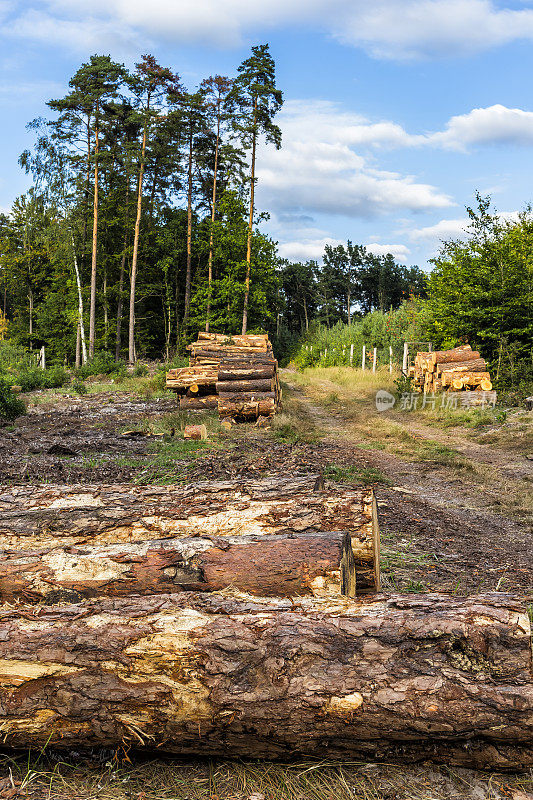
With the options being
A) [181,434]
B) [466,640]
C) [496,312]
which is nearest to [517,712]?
[466,640]

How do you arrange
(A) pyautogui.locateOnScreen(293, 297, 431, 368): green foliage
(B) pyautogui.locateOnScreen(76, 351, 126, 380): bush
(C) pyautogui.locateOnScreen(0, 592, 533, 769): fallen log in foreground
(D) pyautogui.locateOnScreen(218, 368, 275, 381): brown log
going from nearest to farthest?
(C) pyautogui.locateOnScreen(0, 592, 533, 769): fallen log in foreground → (D) pyautogui.locateOnScreen(218, 368, 275, 381): brown log → (A) pyautogui.locateOnScreen(293, 297, 431, 368): green foliage → (B) pyautogui.locateOnScreen(76, 351, 126, 380): bush

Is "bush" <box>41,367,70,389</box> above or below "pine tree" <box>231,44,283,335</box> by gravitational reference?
below

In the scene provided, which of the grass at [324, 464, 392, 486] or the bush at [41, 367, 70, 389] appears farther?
the bush at [41, 367, 70, 389]

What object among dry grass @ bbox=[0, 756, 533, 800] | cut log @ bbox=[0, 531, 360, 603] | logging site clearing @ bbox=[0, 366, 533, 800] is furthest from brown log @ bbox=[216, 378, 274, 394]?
dry grass @ bbox=[0, 756, 533, 800]

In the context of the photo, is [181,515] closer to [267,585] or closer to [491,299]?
[267,585]

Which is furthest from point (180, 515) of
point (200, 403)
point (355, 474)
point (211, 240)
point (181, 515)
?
point (211, 240)

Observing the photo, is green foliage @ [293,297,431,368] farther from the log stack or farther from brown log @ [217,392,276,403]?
brown log @ [217,392,276,403]

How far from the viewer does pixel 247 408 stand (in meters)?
12.0

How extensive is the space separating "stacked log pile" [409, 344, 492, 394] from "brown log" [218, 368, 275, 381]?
542 cm

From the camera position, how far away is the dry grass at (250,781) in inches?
82.9

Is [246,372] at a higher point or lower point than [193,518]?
higher

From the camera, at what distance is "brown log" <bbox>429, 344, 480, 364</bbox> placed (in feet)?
51.0

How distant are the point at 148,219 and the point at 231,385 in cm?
2273

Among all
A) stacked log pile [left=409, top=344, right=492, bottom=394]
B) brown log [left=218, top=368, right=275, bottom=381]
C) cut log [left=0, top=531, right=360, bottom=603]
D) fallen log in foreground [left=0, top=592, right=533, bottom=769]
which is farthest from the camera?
stacked log pile [left=409, top=344, right=492, bottom=394]
